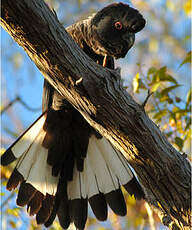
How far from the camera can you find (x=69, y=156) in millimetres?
3217

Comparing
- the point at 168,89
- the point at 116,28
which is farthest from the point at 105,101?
the point at 168,89

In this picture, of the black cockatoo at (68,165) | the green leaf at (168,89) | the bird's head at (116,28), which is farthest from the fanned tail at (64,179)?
the bird's head at (116,28)

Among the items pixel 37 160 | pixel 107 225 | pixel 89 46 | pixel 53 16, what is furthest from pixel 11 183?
pixel 107 225

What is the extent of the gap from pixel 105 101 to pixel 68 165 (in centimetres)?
125

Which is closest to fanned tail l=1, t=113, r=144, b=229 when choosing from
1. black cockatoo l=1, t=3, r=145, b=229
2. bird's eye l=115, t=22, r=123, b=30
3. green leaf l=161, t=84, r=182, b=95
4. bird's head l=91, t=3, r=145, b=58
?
black cockatoo l=1, t=3, r=145, b=229

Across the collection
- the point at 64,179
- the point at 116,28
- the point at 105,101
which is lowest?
the point at 64,179

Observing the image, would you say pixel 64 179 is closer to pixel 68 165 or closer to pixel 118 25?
pixel 68 165

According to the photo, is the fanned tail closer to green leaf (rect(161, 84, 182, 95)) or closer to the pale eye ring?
green leaf (rect(161, 84, 182, 95))

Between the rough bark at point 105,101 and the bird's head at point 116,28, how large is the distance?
1.85ft

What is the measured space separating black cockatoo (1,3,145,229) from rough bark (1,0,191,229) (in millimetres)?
622

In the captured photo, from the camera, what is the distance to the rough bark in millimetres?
1922

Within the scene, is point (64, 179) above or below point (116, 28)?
below

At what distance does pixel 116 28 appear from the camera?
2.58 meters

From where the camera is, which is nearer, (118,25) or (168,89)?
(118,25)
